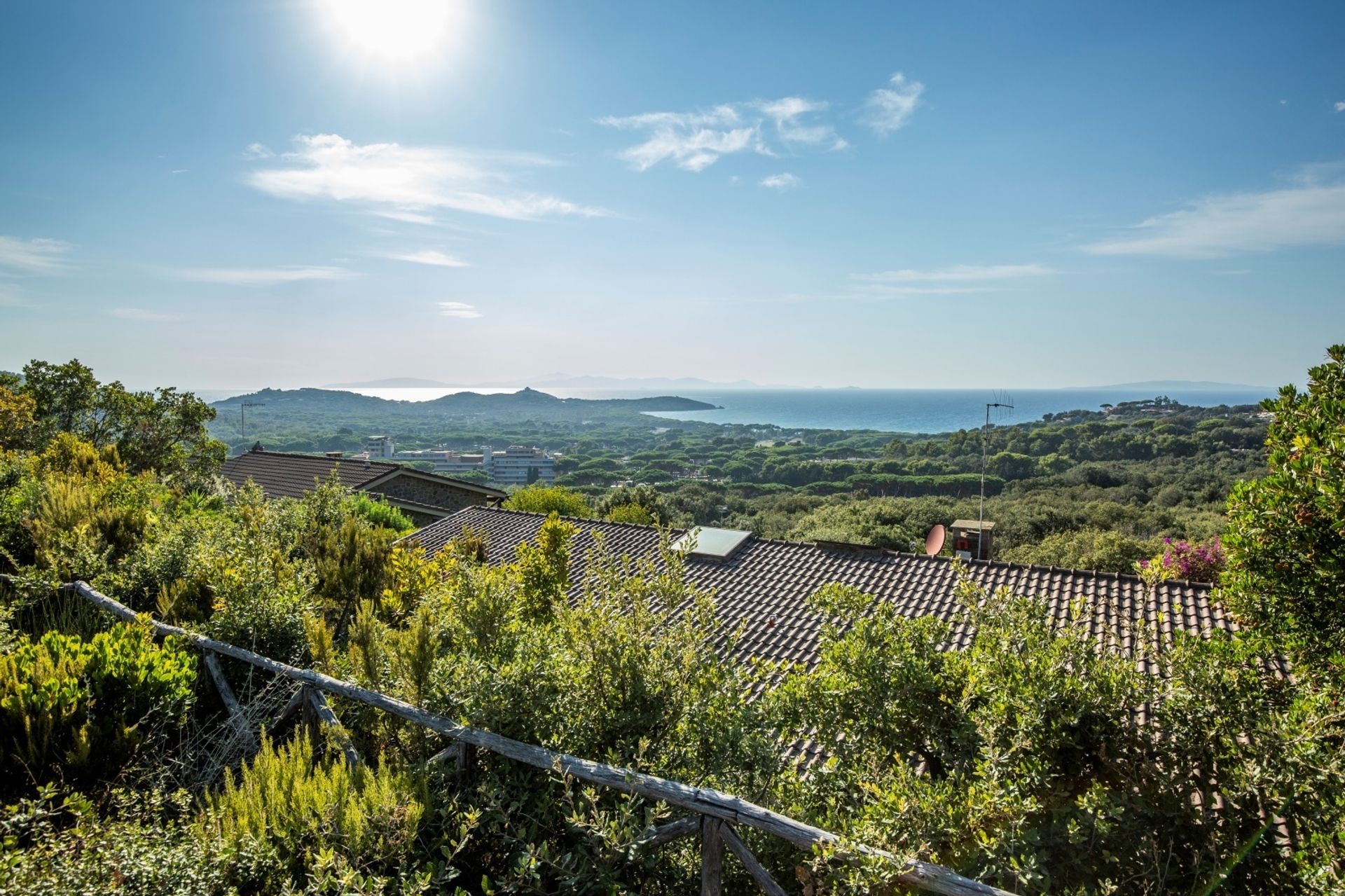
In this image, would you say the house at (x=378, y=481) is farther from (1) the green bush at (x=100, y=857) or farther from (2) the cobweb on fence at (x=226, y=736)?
(1) the green bush at (x=100, y=857)

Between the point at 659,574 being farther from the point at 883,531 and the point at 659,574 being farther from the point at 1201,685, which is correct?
the point at 883,531

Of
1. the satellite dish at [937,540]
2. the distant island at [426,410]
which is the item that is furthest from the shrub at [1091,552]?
the distant island at [426,410]

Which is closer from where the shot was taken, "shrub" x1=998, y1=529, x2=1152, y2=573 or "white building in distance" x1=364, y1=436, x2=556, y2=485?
"shrub" x1=998, y1=529, x2=1152, y2=573

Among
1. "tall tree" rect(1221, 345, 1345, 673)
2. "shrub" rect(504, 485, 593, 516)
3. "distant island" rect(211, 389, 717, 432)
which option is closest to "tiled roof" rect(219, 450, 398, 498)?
"shrub" rect(504, 485, 593, 516)

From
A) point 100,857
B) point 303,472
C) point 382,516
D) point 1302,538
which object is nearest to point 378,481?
point 303,472

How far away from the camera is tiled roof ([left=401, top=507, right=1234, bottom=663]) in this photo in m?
8.10

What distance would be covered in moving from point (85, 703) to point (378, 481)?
19.0m

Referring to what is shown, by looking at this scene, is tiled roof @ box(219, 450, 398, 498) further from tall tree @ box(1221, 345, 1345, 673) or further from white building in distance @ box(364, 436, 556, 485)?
white building in distance @ box(364, 436, 556, 485)

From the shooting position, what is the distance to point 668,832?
251 centimetres

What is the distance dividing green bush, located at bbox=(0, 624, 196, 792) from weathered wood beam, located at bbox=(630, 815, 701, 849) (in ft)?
9.99

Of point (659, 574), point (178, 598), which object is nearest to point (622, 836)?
point (659, 574)

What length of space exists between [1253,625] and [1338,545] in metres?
0.56

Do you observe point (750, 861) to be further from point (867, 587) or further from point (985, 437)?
point (985, 437)

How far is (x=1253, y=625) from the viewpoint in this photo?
11.5 ft
